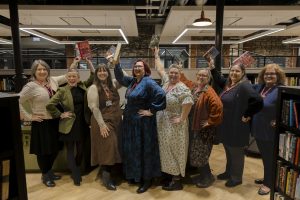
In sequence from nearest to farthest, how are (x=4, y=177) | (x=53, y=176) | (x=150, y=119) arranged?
(x=4, y=177), (x=150, y=119), (x=53, y=176)

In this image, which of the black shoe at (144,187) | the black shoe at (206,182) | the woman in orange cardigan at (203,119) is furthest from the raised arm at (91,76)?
the black shoe at (206,182)

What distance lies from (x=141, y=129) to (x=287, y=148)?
4.71 feet

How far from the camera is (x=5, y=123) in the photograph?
1634 millimetres

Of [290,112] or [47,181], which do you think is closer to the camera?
[290,112]

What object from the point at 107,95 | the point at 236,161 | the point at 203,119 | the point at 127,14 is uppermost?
the point at 127,14

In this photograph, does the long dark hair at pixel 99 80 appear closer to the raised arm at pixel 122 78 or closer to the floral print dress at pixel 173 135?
the raised arm at pixel 122 78

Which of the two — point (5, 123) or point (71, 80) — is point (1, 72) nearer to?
point (71, 80)

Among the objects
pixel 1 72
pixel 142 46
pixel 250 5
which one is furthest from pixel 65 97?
pixel 142 46

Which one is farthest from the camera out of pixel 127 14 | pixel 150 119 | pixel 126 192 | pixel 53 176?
pixel 127 14

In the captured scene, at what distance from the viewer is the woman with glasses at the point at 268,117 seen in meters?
2.67

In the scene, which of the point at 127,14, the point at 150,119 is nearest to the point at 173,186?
the point at 150,119

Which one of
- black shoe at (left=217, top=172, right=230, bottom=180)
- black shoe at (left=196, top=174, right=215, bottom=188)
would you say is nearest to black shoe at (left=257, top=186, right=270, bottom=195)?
black shoe at (left=217, top=172, right=230, bottom=180)

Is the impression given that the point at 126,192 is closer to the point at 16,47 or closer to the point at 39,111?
the point at 39,111

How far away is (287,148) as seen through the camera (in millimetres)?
2229
